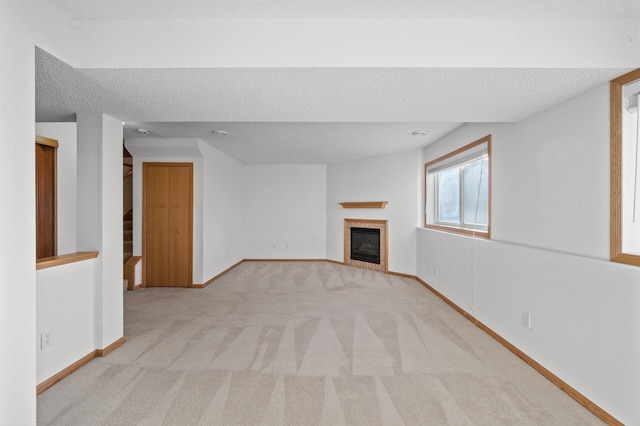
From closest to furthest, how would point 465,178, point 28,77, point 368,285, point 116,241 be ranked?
point 28,77
point 116,241
point 465,178
point 368,285

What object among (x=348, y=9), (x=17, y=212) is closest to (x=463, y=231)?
(x=348, y=9)

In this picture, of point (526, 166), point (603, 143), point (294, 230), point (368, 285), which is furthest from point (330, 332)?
point (294, 230)

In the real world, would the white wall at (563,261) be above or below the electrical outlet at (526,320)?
above

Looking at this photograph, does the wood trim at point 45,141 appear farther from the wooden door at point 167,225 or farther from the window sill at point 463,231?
the window sill at point 463,231

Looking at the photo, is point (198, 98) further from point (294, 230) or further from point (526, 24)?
point (294, 230)

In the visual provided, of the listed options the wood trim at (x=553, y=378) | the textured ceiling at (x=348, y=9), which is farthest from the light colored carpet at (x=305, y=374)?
the textured ceiling at (x=348, y=9)

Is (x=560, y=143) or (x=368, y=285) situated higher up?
(x=560, y=143)

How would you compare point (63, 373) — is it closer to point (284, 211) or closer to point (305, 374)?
point (305, 374)

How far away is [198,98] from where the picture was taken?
2.27 m

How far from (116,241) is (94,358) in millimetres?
1008

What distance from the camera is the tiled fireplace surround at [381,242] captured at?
5.83 metres

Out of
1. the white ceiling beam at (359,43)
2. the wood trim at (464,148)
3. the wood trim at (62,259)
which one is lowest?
the wood trim at (62,259)

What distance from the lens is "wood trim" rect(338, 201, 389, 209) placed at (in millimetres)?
5842

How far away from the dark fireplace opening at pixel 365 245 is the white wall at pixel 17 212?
5.23 metres
